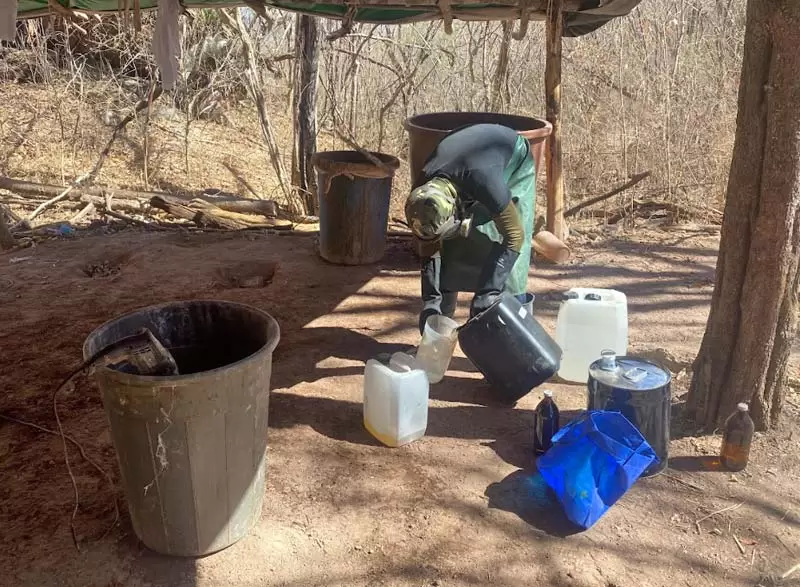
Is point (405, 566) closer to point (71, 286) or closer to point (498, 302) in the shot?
point (498, 302)

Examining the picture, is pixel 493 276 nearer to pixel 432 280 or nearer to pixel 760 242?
pixel 432 280

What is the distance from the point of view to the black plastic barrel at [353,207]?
5.72m

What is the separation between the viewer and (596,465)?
9.17 feet

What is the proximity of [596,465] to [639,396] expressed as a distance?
0.39 m

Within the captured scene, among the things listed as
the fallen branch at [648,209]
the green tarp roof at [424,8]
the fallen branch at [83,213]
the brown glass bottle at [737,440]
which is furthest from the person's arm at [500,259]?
the fallen branch at [83,213]

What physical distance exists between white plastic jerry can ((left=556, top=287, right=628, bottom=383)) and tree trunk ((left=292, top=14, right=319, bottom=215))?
4.78 m

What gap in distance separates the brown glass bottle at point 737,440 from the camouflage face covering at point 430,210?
5.12ft

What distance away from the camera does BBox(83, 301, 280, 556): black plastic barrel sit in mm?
2262

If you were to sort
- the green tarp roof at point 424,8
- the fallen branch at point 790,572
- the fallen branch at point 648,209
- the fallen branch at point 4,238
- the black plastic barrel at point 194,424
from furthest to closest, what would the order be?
1. the fallen branch at point 648,209
2. the fallen branch at point 4,238
3. the green tarp roof at point 424,8
4. the fallen branch at point 790,572
5. the black plastic barrel at point 194,424

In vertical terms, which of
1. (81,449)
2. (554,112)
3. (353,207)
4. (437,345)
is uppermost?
(554,112)

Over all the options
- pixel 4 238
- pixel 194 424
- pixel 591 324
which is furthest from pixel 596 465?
pixel 4 238

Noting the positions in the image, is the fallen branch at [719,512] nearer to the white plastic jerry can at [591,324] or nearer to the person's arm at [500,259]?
the white plastic jerry can at [591,324]

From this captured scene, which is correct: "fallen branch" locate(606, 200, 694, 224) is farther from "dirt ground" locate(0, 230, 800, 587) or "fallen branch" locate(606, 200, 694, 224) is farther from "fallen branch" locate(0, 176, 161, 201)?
"fallen branch" locate(0, 176, 161, 201)

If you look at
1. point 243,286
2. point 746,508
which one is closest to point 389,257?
point 243,286
